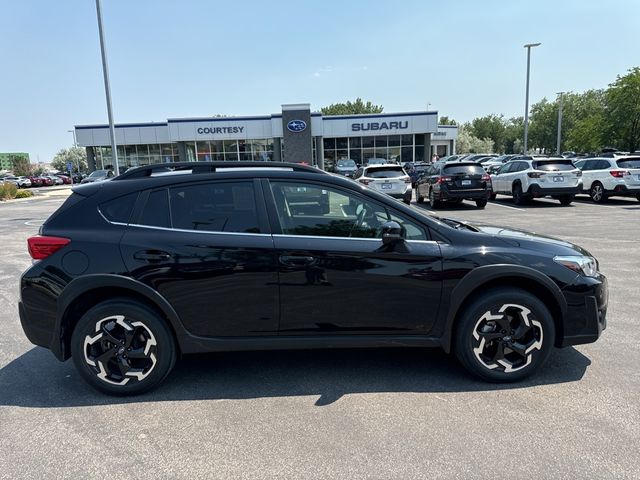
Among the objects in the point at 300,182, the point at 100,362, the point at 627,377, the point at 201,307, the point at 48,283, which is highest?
the point at 300,182

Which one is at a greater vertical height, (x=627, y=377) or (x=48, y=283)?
(x=48, y=283)

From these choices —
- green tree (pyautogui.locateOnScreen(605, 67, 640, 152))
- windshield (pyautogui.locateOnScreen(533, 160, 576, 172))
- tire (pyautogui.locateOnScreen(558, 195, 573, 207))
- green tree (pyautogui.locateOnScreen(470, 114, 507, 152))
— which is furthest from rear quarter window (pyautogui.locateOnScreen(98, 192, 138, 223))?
green tree (pyautogui.locateOnScreen(470, 114, 507, 152))

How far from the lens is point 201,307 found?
3.29m

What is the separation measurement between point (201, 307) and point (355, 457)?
1526 millimetres

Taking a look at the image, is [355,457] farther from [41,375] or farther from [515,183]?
[515,183]

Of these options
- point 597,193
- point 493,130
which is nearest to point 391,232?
point 597,193

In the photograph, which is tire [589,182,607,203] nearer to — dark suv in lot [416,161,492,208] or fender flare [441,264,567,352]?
dark suv in lot [416,161,492,208]

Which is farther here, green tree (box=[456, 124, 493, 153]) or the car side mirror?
green tree (box=[456, 124, 493, 153])

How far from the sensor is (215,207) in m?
3.41

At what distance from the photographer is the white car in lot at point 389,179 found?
15352 millimetres

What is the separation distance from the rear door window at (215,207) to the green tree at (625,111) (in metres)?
46.8

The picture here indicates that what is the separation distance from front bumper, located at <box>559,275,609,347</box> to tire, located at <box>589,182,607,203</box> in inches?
602

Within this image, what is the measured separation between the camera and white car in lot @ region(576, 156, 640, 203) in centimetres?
1524

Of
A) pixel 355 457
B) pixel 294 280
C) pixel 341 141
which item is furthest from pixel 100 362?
pixel 341 141
